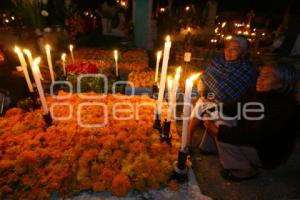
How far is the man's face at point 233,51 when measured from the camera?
370 centimetres

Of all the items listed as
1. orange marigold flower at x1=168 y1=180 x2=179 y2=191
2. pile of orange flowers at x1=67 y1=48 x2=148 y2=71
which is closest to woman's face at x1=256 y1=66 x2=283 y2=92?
orange marigold flower at x1=168 y1=180 x2=179 y2=191

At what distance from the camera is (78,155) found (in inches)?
113

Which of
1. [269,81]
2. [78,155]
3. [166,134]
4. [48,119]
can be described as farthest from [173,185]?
[48,119]

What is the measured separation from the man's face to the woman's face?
758 millimetres

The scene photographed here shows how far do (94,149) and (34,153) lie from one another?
667mm

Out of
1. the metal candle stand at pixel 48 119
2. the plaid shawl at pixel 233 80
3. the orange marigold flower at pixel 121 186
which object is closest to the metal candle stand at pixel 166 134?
the orange marigold flower at pixel 121 186

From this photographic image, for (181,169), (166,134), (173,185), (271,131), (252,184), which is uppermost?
(271,131)

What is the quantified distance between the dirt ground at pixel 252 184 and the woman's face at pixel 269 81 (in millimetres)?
1286

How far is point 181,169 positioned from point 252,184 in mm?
1292

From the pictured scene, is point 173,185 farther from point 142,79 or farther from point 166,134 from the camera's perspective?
point 142,79

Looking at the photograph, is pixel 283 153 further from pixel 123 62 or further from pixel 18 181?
pixel 123 62

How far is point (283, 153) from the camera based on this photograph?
3.12 m

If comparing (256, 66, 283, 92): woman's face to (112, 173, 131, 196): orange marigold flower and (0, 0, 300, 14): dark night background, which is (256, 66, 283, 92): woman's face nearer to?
(112, 173, 131, 196): orange marigold flower

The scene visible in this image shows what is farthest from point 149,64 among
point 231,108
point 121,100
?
point 231,108
